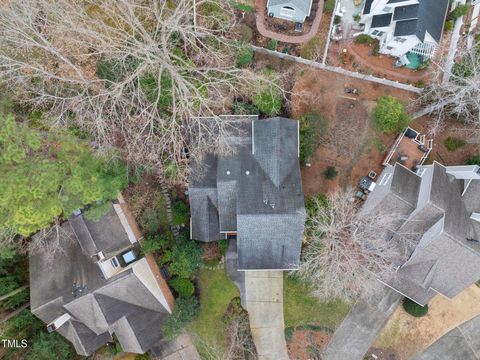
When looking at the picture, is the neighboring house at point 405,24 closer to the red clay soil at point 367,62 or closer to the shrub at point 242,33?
the red clay soil at point 367,62

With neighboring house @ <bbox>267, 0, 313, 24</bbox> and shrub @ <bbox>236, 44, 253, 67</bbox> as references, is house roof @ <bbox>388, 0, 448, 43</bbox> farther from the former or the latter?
shrub @ <bbox>236, 44, 253, 67</bbox>

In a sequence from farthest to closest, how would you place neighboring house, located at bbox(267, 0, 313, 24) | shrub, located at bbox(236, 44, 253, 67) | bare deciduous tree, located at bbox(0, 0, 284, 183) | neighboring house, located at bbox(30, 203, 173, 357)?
neighboring house, located at bbox(267, 0, 313, 24), shrub, located at bbox(236, 44, 253, 67), neighboring house, located at bbox(30, 203, 173, 357), bare deciduous tree, located at bbox(0, 0, 284, 183)

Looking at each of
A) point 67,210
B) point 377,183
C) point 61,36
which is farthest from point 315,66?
point 67,210

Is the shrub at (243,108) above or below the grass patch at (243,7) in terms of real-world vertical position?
below

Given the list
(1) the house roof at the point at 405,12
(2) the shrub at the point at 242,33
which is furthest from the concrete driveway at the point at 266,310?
(1) the house roof at the point at 405,12

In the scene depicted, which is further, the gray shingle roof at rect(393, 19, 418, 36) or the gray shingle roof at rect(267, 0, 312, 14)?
the gray shingle roof at rect(267, 0, 312, 14)

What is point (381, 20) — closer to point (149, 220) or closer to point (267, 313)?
point (149, 220)

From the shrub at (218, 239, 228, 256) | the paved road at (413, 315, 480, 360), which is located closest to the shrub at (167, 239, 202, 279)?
the shrub at (218, 239, 228, 256)

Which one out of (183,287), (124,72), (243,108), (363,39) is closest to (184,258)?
(183,287)
